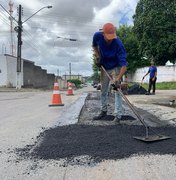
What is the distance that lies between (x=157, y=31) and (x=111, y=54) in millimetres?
31327

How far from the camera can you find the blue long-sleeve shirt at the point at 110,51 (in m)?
6.34

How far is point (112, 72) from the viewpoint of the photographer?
6586mm

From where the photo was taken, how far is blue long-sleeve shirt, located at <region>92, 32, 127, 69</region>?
6340mm

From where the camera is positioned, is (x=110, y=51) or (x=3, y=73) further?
(x=3, y=73)

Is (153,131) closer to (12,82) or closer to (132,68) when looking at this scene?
(12,82)

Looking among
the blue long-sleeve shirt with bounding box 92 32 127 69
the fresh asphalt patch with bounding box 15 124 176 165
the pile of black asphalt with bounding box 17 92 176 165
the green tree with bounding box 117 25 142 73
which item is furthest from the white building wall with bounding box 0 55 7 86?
the fresh asphalt patch with bounding box 15 124 176 165

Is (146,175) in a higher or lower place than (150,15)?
lower

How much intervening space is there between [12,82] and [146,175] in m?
42.0

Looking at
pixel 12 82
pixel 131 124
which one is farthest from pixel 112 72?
pixel 12 82

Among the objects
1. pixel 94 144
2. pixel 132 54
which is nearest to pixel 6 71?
pixel 132 54

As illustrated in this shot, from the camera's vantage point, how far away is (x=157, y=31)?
1443 inches

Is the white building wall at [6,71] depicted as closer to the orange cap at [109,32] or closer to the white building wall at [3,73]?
the white building wall at [3,73]

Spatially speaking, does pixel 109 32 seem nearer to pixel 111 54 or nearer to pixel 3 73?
pixel 111 54

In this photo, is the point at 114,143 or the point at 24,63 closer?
the point at 114,143
